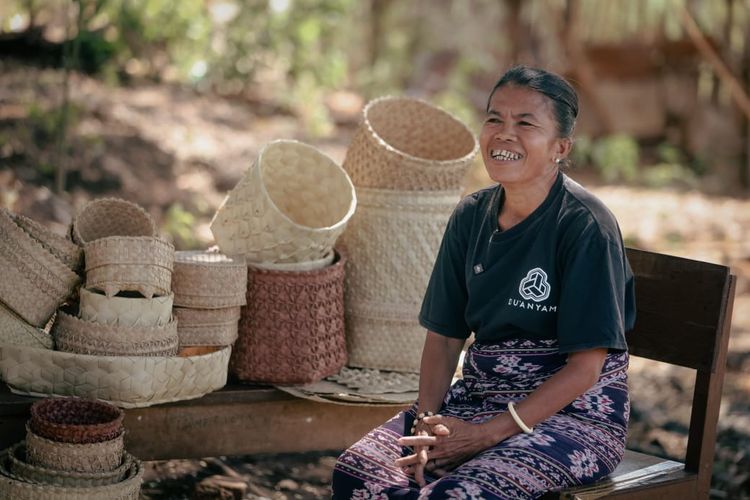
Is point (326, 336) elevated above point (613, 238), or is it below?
below

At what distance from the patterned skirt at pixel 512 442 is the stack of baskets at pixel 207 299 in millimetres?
741

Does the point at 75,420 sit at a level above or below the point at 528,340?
below

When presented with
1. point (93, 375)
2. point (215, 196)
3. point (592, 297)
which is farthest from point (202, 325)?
point (215, 196)

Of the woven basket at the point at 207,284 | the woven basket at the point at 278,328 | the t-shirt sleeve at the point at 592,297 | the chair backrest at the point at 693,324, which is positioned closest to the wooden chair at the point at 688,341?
the chair backrest at the point at 693,324

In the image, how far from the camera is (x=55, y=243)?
130 inches

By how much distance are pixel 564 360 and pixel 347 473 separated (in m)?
0.64

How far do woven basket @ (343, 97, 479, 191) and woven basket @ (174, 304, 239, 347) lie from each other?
0.77m

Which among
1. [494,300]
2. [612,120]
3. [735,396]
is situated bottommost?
[735,396]

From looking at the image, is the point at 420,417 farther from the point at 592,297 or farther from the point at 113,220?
the point at 113,220

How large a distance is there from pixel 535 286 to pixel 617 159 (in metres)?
7.57

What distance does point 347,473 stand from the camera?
2.74 metres

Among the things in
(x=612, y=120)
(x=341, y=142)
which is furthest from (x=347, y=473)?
(x=612, y=120)

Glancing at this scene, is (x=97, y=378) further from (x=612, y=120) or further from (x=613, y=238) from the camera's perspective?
(x=612, y=120)

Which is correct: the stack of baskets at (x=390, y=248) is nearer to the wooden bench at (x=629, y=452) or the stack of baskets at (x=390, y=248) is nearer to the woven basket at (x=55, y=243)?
the wooden bench at (x=629, y=452)
